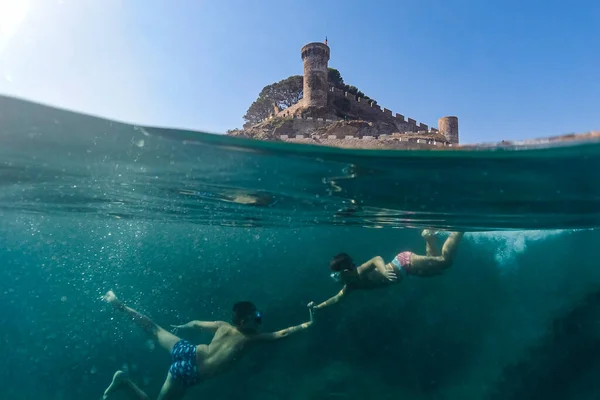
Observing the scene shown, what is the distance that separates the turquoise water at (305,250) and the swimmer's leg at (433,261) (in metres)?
1.10

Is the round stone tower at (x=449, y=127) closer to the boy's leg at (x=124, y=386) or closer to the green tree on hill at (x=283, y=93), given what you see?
the green tree on hill at (x=283, y=93)

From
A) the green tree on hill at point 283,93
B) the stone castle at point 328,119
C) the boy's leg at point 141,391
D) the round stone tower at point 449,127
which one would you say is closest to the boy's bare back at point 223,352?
the boy's leg at point 141,391

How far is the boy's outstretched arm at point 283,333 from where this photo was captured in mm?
9727

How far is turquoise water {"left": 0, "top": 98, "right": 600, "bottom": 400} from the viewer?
8.40 metres

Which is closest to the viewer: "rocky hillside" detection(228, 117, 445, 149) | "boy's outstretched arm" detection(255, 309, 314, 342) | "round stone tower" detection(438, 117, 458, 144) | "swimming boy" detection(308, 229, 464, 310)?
"boy's outstretched arm" detection(255, 309, 314, 342)

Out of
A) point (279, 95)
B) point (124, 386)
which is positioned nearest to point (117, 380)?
point (124, 386)

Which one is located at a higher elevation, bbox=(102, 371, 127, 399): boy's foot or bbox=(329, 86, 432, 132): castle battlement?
bbox=(329, 86, 432, 132): castle battlement

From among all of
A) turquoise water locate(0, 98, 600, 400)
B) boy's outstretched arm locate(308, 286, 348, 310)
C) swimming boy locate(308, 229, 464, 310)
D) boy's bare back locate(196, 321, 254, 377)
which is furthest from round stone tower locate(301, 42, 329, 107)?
boy's bare back locate(196, 321, 254, 377)

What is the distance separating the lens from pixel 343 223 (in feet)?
57.1

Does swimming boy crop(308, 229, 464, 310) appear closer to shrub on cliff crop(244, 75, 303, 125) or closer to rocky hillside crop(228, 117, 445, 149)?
rocky hillside crop(228, 117, 445, 149)

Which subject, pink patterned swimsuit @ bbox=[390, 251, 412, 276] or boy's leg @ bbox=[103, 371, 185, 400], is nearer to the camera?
boy's leg @ bbox=[103, 371, 185, 400]

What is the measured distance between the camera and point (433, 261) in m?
12.0

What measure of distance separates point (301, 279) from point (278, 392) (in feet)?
30.8

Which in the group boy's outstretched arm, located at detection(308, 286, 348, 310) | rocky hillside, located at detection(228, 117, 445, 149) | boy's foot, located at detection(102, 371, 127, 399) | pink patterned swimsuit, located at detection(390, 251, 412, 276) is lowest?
boy's foot, located at detection(102, 371, 127, 399)
